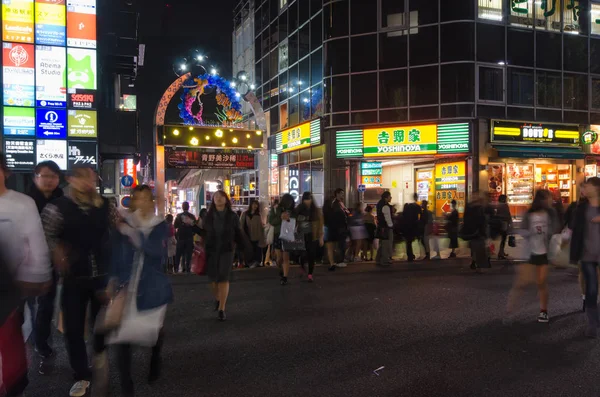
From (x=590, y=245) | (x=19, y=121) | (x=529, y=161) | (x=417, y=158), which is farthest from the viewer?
(x=417, y=158)

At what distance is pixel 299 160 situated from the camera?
26438 mm

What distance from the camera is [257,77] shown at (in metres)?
32.0

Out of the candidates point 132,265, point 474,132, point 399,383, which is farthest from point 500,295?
point 474,132

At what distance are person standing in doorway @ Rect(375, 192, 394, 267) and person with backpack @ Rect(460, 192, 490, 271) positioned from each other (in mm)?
2291

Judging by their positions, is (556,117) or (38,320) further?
(556,117)

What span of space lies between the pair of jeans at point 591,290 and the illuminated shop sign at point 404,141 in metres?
15.9

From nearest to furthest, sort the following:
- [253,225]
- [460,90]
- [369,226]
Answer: [253,225] < [369,226] < [460,90]

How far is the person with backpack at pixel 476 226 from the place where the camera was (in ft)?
32.7

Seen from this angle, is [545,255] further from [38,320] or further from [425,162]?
[425,162]

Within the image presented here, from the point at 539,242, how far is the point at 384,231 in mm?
5752

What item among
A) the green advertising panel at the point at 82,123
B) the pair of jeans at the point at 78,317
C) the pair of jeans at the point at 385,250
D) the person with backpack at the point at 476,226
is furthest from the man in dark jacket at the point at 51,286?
the green advertising panel at the point at 82,123

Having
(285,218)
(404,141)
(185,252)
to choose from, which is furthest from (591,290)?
(404,141)

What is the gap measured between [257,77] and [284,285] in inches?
955

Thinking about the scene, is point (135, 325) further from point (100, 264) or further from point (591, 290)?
point (591, 290)
